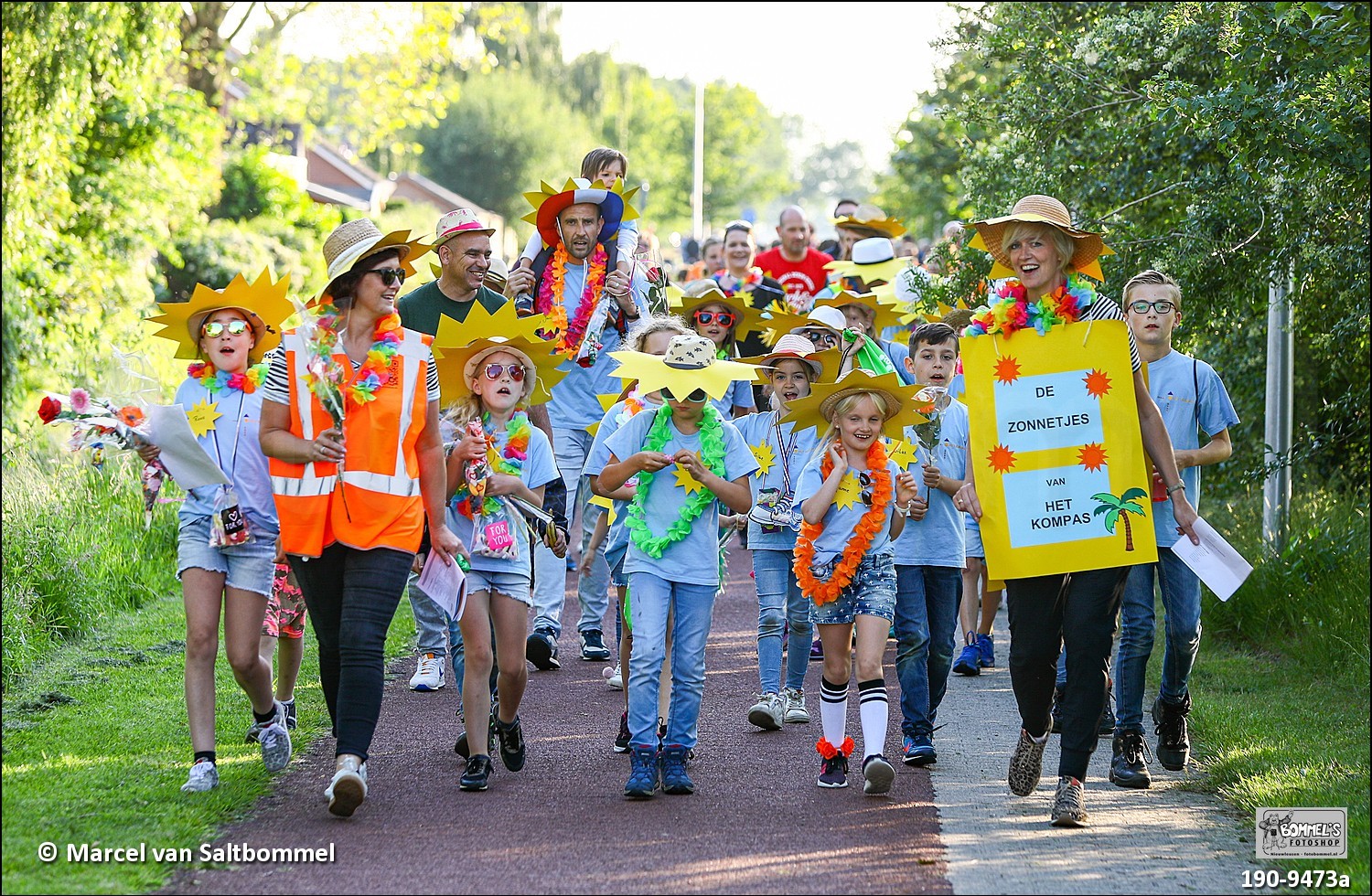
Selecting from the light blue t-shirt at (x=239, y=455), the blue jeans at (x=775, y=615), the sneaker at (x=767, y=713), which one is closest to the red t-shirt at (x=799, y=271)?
the blue jeans at (x=775, y=615)

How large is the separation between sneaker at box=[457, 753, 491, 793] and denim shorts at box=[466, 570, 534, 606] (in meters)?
0.69

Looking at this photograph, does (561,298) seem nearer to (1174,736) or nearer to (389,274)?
(389,274)

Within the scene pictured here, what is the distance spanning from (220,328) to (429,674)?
257cm

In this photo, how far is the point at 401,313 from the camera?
26.5 feet

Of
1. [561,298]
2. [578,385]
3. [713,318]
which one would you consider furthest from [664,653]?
[713,318]

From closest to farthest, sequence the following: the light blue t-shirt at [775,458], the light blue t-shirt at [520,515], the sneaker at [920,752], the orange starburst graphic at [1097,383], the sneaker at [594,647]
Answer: the orange starburst graphic at [1097,383]
the light blue t-shirt at [520,515]
the sneaker at [920,752]
the light blue t-shirt at [775,458]
the sneaker at [594,647]

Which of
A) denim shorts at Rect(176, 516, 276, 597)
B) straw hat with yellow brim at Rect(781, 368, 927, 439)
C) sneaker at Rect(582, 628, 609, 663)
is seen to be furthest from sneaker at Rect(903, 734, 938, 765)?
denim shorts at Rect(176, 516, 276, 597)

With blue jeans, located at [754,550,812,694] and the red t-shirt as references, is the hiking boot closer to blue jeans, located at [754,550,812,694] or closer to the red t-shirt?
blue jeans, located at [754,550,812,694]

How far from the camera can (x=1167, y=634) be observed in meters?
6.69

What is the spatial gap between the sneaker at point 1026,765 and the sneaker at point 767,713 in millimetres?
1550

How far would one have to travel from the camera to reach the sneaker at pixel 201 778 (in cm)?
607

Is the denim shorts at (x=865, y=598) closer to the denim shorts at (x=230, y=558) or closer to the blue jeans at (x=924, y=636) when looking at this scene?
the blue jeans at (x=924, y=636)

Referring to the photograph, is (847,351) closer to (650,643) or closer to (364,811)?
(650,643)

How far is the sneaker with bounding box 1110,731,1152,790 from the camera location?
21.3 feet
